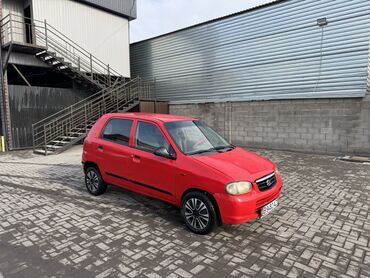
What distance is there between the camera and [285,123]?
1061cm

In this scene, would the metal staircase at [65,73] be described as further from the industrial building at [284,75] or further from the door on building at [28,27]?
the industrial building at [284,75]

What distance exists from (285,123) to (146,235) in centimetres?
843

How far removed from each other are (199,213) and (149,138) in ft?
4.80

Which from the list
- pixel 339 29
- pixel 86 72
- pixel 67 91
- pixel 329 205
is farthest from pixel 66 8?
pixel 329 205

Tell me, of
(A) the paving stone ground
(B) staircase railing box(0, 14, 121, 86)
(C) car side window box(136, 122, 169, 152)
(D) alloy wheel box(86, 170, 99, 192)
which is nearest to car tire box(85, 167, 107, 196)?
(D) alloy wheel box(86, 170, 99, 192)

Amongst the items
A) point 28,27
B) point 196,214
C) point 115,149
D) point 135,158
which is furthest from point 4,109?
point 196,214

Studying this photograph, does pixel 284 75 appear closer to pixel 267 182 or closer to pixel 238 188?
pixel 267 182

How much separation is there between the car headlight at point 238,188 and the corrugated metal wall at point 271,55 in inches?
303

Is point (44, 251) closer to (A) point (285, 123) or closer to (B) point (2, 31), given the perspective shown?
(A) point (285, 123)

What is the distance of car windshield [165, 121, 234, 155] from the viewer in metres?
4.12

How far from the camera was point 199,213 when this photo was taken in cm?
368

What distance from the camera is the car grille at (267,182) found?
144 inches

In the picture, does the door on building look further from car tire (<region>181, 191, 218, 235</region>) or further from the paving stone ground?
car tire (<region>181, 191, 218, 235</region>)

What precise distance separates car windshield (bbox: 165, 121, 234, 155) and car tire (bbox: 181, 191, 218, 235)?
675mm
